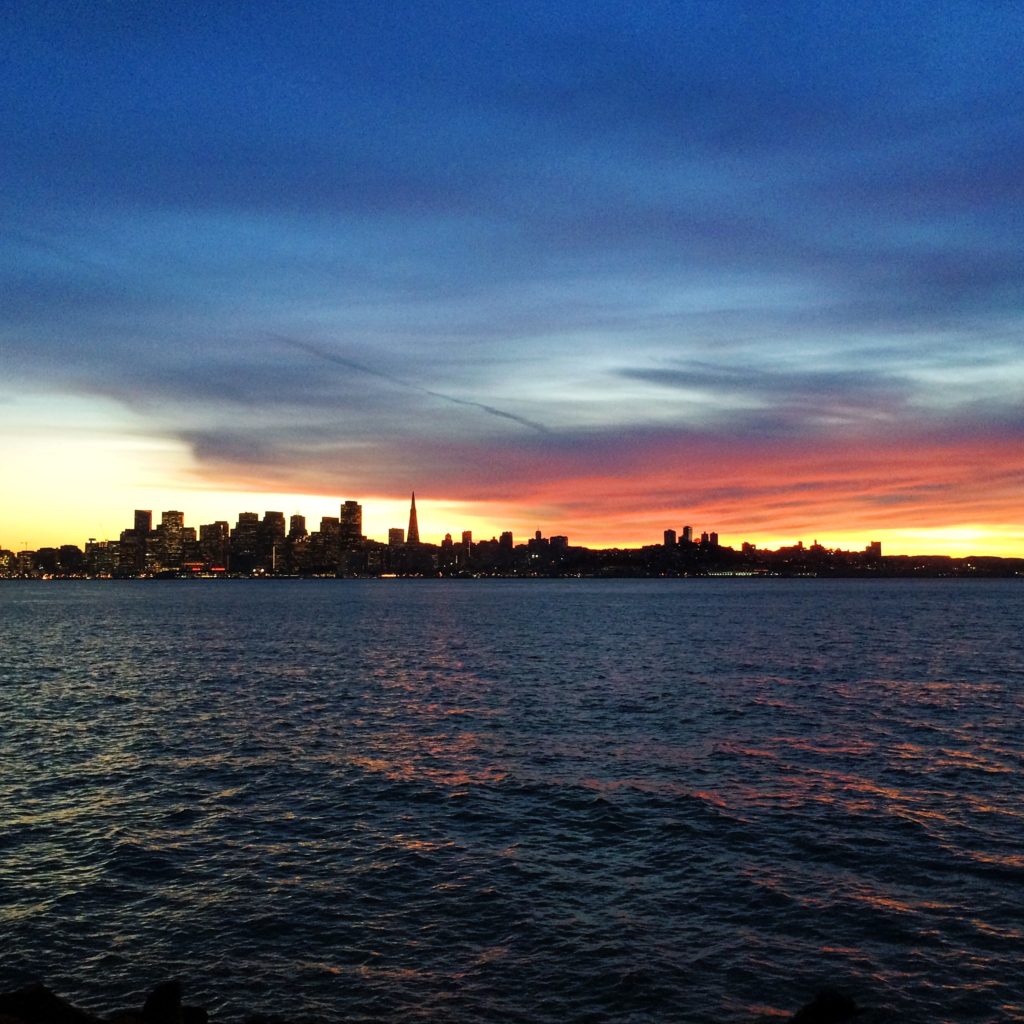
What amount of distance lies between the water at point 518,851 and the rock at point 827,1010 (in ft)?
4.69

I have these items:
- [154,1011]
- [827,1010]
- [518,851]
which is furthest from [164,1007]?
[518,851]

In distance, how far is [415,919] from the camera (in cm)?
2391

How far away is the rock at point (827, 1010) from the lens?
56.7ft

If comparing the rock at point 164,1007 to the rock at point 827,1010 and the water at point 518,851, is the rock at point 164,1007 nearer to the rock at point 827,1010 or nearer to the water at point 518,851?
the water at point 518,851

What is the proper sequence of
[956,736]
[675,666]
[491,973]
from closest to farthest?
1. [491,973]
2. [956,736]
3. [675,666]

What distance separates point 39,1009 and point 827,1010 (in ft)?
50.9

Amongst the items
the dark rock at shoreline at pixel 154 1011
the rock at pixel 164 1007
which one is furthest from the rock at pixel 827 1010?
the rock at pixel 164 1007

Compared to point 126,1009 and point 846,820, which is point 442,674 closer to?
point 846,820

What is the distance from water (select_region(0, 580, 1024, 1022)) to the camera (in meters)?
20.5

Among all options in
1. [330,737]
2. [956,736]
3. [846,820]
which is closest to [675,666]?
[956,736]

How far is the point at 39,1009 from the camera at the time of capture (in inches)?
682

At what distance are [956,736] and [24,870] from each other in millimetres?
46168

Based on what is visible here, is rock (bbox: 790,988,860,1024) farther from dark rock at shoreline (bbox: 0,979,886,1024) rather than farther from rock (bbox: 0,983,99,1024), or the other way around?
rock (bbox: 0,983,99,1024)

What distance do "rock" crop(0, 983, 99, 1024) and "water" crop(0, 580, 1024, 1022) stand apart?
2076 millimetres
